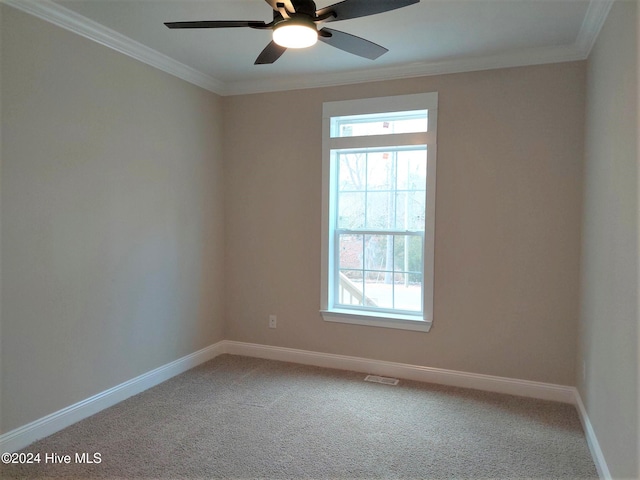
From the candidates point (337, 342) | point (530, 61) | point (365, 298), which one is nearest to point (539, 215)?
point (530, 61)

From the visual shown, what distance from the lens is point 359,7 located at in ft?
6.34

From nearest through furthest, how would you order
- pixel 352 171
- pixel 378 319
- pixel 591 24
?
pixel 591 24 < pixel 378 319 < pixel 352 171

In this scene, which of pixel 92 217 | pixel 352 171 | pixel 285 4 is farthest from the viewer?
pixel 352 171

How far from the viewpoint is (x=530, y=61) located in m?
3.21

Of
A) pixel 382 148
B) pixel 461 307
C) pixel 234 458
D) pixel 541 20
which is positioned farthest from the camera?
pixel 382 148

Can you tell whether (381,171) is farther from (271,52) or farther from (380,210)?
(271,52)

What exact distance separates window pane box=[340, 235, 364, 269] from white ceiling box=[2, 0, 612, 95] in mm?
1363

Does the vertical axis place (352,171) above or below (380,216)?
above

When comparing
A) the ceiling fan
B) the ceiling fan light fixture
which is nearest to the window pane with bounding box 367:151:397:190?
the ceiling fan

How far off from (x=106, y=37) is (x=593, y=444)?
3.90m

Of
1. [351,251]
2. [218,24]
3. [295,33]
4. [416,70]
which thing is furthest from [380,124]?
[218,24]

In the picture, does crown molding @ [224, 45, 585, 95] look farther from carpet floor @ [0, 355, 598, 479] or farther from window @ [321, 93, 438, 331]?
carpet floor @ [0, 355, 598, 479]

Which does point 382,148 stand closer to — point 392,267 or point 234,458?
point 392,267

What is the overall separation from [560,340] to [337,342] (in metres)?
1.76
